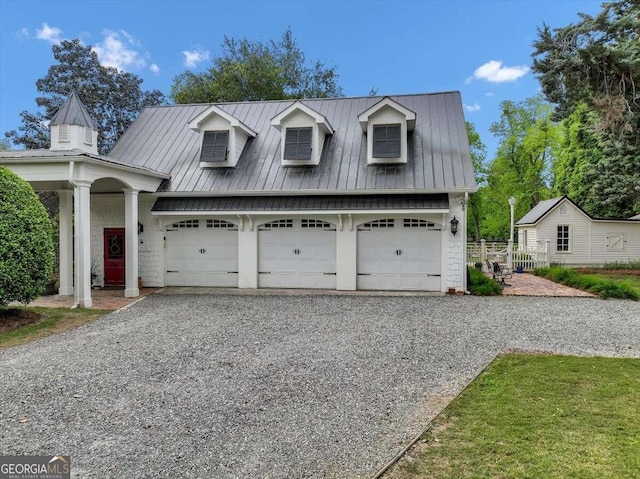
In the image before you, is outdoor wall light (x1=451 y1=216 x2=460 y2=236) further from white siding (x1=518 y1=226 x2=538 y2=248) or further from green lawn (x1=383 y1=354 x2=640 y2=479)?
white siding (x1=518 y1=226 x2=538 y2=248)

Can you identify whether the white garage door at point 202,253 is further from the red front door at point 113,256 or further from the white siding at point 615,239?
the white siding at point 615,239

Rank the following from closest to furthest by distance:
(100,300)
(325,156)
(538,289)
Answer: (100,300)
(538,289)
(325,156)

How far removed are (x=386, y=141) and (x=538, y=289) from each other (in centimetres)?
661

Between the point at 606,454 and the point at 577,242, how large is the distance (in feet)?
62.9

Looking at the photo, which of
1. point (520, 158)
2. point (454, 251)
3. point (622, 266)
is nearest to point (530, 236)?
point (622, 266)

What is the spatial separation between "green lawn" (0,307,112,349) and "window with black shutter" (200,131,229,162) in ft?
19.5

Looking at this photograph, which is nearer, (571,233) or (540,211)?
(571,233)

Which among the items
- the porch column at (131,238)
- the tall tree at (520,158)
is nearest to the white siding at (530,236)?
the tall tree at (520,158)

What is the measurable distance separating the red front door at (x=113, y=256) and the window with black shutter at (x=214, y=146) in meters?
3.86

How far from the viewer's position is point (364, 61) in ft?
71.2

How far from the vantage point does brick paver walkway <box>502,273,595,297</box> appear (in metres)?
11.0

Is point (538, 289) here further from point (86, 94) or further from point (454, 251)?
point (86, 94)

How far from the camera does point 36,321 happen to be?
827cm

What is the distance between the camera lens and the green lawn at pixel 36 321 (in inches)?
→ 281
